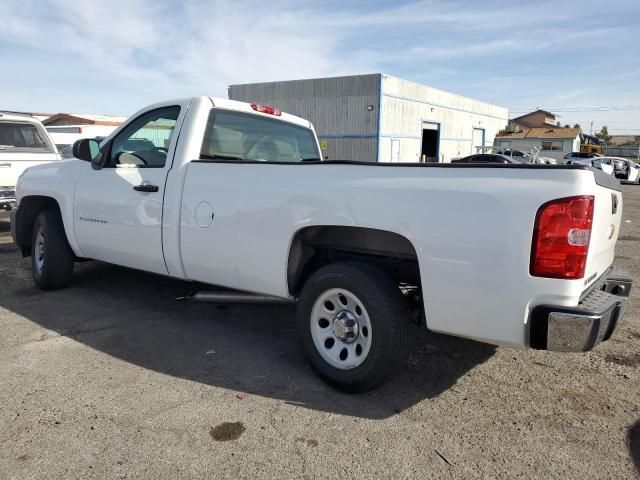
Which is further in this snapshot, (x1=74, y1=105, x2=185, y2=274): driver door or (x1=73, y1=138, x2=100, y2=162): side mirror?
(x1=73, y1=138, x2=100, y2=162): side mirror

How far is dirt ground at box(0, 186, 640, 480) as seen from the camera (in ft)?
8.44

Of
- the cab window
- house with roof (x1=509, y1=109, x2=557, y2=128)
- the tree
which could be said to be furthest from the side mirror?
the tree

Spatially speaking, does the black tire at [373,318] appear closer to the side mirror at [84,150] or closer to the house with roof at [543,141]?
the side mirror at [84,150]

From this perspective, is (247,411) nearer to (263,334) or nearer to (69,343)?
(263,334)

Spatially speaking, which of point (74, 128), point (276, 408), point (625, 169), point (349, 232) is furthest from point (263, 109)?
point (625, 169)

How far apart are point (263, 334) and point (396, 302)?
1.69m

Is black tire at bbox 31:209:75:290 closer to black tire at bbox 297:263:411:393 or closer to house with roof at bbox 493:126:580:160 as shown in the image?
black tire at bbox 297:263:411:393

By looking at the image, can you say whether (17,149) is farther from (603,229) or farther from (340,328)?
(603,229)

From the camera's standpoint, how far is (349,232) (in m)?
3.32

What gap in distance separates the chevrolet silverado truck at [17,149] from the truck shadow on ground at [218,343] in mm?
4033

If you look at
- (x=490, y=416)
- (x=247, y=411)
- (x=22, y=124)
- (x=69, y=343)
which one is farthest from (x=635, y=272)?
(x=22, y=124)

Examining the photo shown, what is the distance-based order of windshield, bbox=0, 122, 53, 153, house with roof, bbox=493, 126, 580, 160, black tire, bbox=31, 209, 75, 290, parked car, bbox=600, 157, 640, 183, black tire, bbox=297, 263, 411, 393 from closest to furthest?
1. black tire, bbox=297, 263, 411, 393
2. black tire, bbox=31, 209, 75, 290
3. windshield, bbox=0, 122, 53, 153
4. parked car, bbox=600, 157, 640, 183
5. house with roof, bbox=493, 126, 580, 160

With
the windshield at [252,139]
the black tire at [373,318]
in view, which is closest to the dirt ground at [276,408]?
the black tire at [373,318]

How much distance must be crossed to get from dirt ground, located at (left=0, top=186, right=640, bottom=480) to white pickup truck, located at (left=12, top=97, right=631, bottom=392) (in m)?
0.42
